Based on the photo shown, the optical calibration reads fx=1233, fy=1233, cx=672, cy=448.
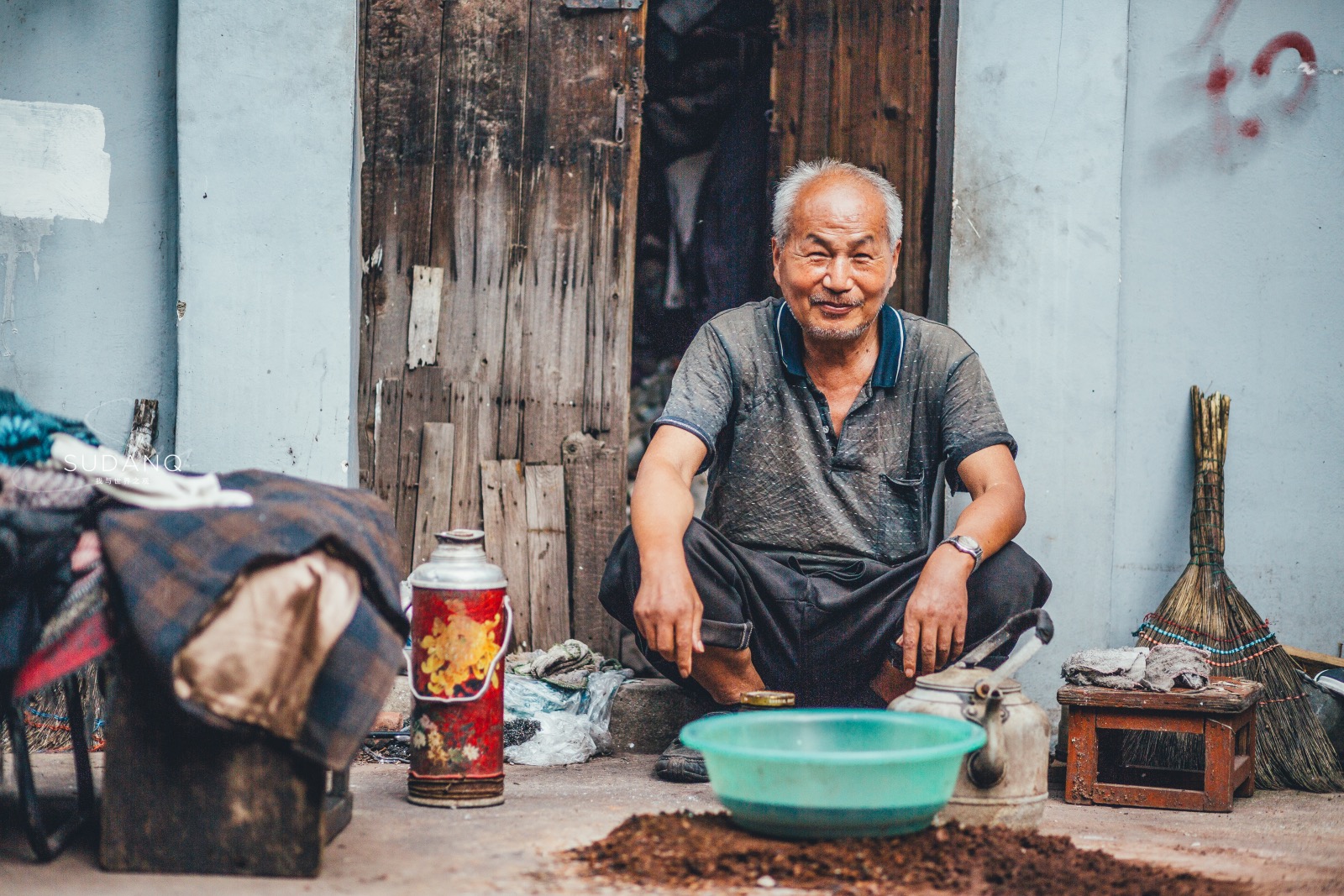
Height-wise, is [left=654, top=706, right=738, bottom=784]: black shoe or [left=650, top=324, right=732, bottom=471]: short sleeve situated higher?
[left=650, top=324, right=732, bottom=471]: short sleeve

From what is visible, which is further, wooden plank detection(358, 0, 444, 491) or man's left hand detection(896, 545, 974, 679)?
wooden plank detection(358, 0, 444, 491)

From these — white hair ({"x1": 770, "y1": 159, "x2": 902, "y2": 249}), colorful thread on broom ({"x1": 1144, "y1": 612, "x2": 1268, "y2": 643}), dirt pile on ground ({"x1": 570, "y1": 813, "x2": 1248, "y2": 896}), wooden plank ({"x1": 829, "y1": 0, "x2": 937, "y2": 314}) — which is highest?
wooden plank ({"x1": 829, "y1": 0, "x2": 937, "y2": 314})

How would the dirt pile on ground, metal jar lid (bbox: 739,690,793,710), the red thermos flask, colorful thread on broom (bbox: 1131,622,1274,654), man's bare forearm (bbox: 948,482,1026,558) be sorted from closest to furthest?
the dirt pile on ground, the red thermos flask, metal jar lid (bbox: 739,690,793,710), man's bare forearm (bbox: 948,482,1026,558), colorful thread on broom (bbox: 1131,622,1274,654)

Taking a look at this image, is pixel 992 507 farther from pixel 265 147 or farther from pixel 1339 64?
pixel 265 147

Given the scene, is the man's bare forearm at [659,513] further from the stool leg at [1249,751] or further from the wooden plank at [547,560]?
the stool leg at [1249,751]

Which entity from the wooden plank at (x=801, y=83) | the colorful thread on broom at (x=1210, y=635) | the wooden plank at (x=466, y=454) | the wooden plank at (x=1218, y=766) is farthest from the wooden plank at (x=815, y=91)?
the wooden plank at (x=1218, y=766)

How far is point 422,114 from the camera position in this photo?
4086mm

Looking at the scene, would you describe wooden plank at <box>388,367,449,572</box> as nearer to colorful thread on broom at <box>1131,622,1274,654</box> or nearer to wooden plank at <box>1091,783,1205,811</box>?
wooden plank at <box>1091,783,1205,811</box>

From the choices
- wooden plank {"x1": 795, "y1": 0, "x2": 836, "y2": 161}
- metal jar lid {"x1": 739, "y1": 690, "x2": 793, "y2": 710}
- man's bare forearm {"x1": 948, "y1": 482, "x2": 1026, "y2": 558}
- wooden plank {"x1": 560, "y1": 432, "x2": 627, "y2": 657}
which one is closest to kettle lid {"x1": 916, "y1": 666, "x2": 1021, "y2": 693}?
metal jar lid {"x1": 739, "y1": 690, "x2": 793, "y2": 710}

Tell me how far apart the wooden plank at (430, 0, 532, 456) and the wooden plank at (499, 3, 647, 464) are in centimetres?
4

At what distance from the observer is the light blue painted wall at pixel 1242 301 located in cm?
397

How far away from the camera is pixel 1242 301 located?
400 centimetres

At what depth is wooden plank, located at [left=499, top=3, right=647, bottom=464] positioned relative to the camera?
13.5ft

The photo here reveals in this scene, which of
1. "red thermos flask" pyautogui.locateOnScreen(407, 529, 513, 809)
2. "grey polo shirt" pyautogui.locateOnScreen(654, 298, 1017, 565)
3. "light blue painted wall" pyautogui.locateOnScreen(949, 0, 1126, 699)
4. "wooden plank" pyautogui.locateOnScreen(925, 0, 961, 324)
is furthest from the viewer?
"wooden plank" pyautogui.locateOnScreen(925, 0, 961, 324)
